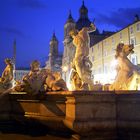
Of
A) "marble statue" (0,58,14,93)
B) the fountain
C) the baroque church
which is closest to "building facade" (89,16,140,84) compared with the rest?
"marble statue" (0,58,14,93)

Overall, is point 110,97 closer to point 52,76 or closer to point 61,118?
point 61,118

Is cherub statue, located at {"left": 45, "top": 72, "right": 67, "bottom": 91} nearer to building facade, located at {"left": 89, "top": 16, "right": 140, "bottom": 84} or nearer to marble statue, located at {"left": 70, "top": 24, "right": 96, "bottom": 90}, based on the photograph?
marble statue, located at {"left": 70, "top": 24, "right": 96, "bottom": 90}

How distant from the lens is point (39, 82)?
7980 millimetres

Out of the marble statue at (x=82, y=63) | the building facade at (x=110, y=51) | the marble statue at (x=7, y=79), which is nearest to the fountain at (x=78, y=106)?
the marble statue at (x=82, y=63)

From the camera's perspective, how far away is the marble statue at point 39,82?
7.78m

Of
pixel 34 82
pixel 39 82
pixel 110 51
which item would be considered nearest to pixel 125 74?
pixel 39 82

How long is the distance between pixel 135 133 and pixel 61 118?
1.69 metres

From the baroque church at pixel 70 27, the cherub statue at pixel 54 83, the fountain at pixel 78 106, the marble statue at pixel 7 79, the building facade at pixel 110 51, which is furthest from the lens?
the baroque church at pixel 70 27

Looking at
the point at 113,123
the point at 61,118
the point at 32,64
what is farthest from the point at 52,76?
the point at 113,123

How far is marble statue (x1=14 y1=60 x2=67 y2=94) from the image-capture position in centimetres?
778

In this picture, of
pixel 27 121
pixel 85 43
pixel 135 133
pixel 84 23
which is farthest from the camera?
pixel 84 23

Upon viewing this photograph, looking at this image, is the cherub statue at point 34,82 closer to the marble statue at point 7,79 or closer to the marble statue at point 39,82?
the marble statue at point 39,82

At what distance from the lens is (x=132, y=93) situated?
6305 millimetres

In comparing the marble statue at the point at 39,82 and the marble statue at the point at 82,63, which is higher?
the marble statue at the point at 82,63
